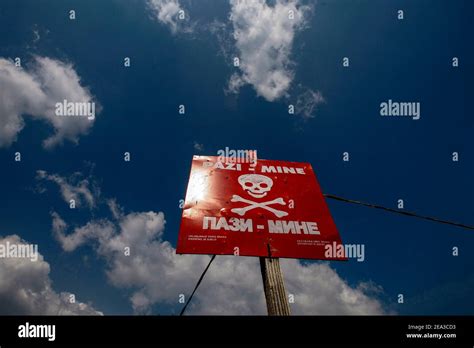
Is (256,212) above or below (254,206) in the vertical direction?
below

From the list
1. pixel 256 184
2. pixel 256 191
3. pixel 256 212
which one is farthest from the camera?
pixel 256 184

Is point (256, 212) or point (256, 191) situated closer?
point (256, 212)

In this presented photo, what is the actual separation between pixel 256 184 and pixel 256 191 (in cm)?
25

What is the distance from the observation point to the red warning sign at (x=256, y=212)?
4.94m

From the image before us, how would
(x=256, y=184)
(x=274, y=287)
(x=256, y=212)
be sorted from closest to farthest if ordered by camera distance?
(x=274, y=287)
(x=256, y=212)
(x=256, y=184)

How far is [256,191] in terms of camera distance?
613cm
